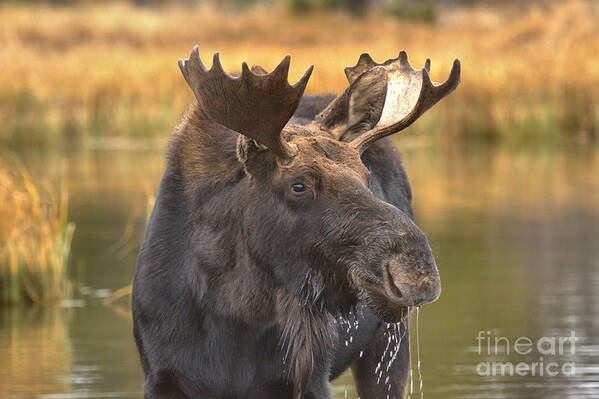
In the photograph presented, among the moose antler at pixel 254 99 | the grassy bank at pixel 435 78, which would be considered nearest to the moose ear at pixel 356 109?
the moose antler at pixel 254 99

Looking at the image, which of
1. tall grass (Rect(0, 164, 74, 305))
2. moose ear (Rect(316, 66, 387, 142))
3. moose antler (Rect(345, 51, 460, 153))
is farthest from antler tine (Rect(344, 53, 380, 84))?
tall grass (Rect(0, 164, 74, 305))

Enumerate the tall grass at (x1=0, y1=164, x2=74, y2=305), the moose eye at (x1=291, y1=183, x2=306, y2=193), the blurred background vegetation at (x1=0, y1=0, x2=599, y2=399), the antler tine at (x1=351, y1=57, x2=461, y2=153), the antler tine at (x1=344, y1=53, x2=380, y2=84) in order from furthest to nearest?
the tall grass at (x1=0, y1=164, x2=74, y2=305) → the blurred background vegetation at (x1=0, y1=0, x2=599, y2=399) → the antler tine at (x1=344, y1=53, x2=380, y2=84) → the antler tine at (x1=351, y1=57, x2=461, y2=153) → the moose eye at (x1=291, y1=183, x2=306, y2=193)

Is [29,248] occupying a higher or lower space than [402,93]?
lower

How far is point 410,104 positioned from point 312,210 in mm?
972

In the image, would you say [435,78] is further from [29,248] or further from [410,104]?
[410,104]

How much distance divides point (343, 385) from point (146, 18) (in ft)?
127

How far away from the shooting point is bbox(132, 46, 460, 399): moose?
189 inches

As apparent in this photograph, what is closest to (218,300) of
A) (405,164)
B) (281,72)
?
(281,72)

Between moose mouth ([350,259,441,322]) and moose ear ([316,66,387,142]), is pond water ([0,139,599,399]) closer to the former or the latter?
moose ear ([316,66,387,142])

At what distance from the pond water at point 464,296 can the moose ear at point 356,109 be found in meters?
2.35

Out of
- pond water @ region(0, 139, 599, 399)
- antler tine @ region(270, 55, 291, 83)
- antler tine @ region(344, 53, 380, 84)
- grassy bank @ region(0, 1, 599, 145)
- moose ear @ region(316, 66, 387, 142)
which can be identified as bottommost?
pond water @ region(0, 139, 599, 399)

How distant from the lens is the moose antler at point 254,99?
5.06m

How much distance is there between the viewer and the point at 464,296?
35.0ft

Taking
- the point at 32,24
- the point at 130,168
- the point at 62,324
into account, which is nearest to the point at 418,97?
the point at 62,324
